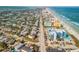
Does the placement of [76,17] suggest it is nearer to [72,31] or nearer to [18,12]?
[72,31]

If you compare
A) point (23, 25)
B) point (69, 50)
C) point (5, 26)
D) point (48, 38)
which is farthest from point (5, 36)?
point (69, 50)

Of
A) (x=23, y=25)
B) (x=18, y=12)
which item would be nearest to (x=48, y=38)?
(x=23, y=25)
